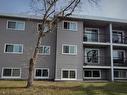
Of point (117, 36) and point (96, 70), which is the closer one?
point (96, 70)

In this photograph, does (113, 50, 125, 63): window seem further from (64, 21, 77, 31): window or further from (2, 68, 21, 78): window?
(2, 68, 21, 78): window

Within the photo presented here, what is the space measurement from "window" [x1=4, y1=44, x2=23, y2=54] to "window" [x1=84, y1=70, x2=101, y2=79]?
908 centimetres

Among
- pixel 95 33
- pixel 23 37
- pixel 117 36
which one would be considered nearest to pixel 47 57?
pixel 23 37

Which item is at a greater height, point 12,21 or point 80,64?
point 12,21

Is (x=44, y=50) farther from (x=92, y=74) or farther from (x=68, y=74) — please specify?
(x=92, y=74)

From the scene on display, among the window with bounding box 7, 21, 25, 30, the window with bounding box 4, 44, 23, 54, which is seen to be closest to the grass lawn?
the window with bounding box 4, 44, 23, 54

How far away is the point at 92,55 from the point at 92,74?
106 inches

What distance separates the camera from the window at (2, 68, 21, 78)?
22.9 metres

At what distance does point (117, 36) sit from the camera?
2830 cm

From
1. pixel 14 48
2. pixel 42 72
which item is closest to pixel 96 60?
pixel 42 72

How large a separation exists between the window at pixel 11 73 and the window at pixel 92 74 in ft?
29.0

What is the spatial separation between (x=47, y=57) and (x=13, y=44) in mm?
4484

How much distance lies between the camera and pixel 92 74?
26078mm

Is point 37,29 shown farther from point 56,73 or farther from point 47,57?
point 56,73
